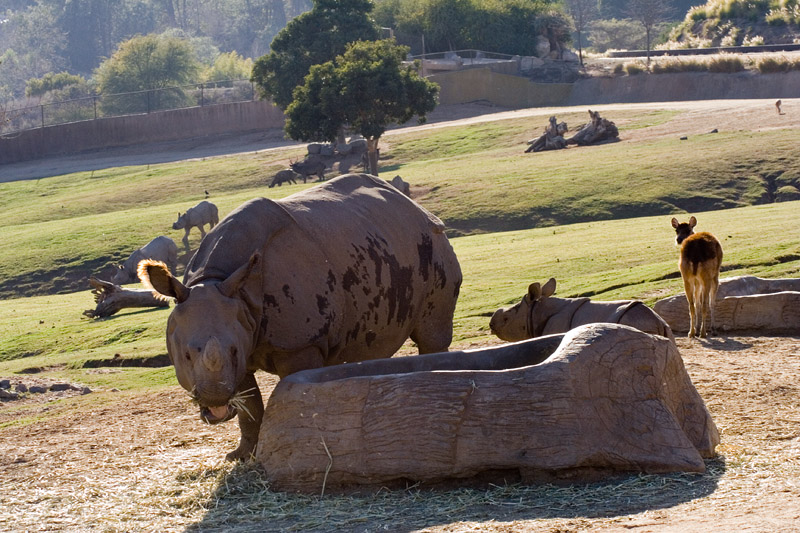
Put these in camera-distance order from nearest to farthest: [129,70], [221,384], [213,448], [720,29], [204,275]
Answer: [221,384] < [204,275] < [213,448] < [720,29] < [129,70]

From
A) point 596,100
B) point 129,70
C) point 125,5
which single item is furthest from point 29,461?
point 125,5

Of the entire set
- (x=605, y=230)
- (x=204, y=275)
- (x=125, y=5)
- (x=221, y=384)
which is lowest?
(x=605, y=230)

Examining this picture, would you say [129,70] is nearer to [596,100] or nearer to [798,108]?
[596,100]

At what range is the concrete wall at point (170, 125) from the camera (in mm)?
73562

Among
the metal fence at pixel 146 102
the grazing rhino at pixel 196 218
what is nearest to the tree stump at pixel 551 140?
the grazing rhino at pixel 196 218

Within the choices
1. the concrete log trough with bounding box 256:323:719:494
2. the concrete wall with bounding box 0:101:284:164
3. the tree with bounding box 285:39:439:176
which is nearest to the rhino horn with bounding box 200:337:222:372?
the concrete log trough with bounding box 256:323:719:494

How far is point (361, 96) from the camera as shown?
4450 cm

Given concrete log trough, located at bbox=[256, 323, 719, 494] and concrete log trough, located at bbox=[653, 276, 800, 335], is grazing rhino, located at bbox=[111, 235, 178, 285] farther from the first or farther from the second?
concrete log trough, located at bbox=[256, 323, 719, 494]

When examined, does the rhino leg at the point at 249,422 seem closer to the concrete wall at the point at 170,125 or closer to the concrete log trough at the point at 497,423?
the concrete log trough at the point at 497,423

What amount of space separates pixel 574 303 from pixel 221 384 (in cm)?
667

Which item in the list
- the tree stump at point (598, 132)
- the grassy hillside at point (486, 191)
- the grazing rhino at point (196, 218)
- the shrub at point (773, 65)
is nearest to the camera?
the grassy hillside at point (486, 191)

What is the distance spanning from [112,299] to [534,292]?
47.7 feet

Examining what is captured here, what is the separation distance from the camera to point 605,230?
1169 inches

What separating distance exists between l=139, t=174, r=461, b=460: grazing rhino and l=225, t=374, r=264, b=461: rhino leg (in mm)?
11
